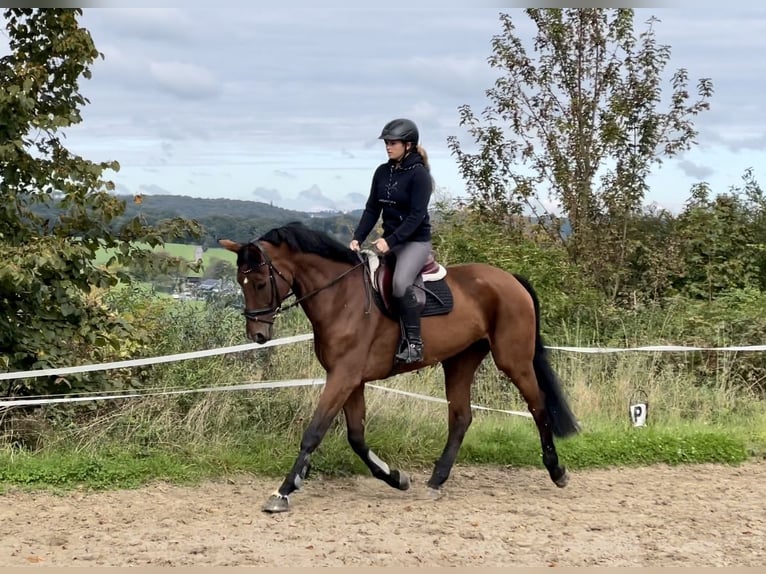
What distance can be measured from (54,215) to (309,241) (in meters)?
2.58

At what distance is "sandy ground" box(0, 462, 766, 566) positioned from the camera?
17.0ft

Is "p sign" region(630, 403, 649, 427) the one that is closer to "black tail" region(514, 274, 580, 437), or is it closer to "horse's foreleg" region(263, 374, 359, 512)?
"black tail" region(514, 274, 580, 437)

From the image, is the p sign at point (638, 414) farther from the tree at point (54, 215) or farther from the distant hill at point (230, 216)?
the tree at point (54, 215)

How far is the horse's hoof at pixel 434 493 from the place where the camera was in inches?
263

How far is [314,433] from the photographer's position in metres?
6.26

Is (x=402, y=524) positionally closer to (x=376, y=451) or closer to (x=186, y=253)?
(x=376, y=451)

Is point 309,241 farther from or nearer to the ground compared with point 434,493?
farther from the ground

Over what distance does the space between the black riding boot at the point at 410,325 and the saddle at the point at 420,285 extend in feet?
0.27

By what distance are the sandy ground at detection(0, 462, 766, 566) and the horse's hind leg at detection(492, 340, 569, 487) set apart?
265 millimetres

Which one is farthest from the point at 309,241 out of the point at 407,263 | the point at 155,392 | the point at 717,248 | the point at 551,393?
the point at 717,248

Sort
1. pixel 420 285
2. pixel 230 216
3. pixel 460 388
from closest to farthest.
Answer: pixel 420 285
pixel 460 388
pixel 230 216

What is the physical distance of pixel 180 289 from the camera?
380 inches

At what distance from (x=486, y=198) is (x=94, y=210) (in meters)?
7.92

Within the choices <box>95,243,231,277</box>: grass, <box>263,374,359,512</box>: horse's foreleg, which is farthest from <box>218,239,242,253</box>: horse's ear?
<box>95,243,231,277</box>: grass
